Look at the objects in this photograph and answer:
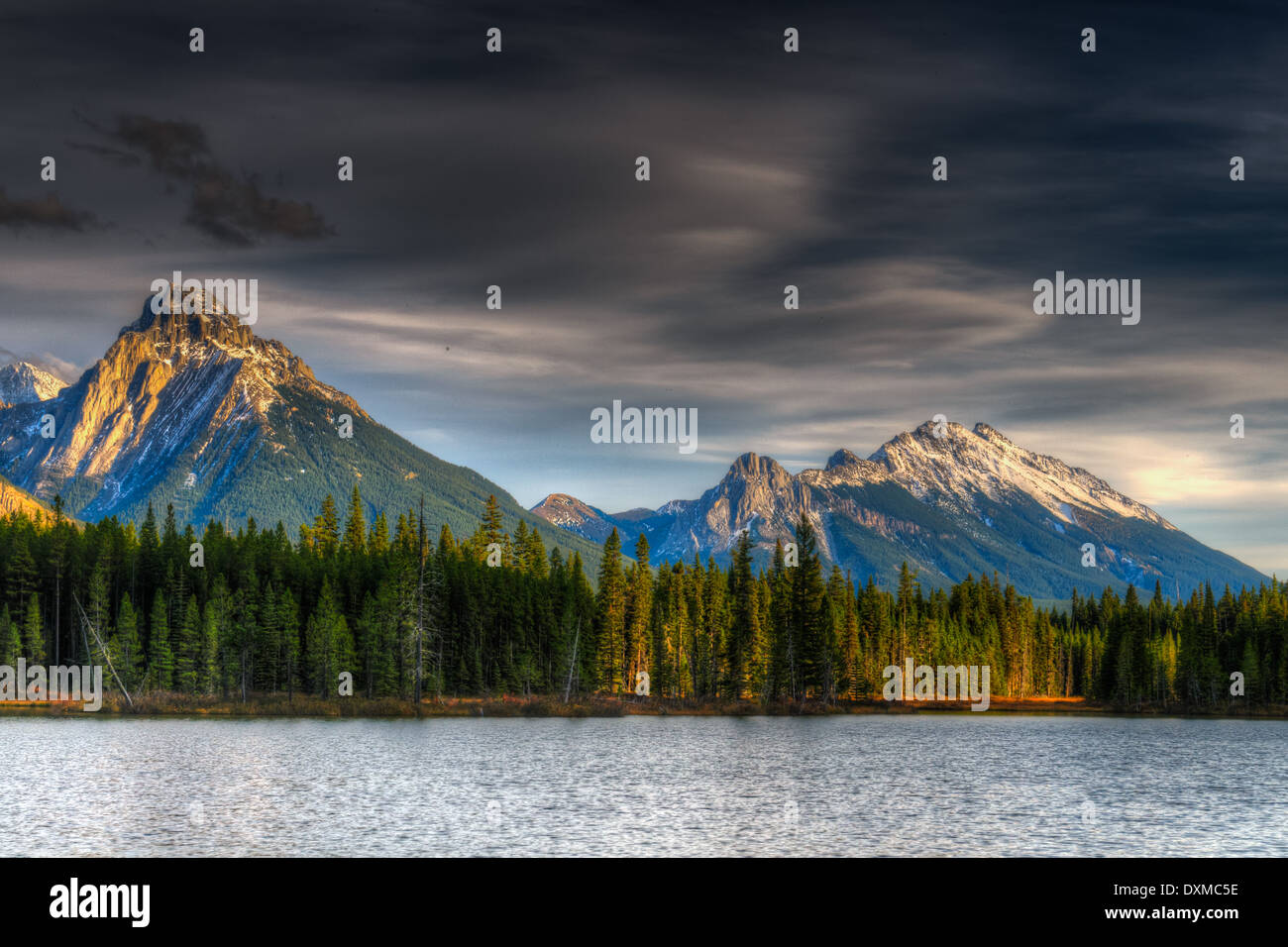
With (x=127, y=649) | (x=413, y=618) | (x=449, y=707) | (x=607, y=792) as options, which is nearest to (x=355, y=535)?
(x=127, y=649)

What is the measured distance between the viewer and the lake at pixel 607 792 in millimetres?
47125

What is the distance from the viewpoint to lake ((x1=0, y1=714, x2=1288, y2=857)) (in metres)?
47.1

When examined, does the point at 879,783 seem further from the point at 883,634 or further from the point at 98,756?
the point at 883,634

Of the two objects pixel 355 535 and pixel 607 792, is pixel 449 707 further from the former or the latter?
pixel 607 792

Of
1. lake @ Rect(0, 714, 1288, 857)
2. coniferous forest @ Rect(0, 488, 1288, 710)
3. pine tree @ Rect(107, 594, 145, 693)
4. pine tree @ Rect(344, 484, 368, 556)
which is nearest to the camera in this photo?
lake @ Rect(0, 714, 1288, 857)

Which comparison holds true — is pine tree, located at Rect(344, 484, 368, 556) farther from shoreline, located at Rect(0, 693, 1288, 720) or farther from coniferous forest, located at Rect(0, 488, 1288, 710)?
shoreline, located at Rect(0, 693, 1288, 720)

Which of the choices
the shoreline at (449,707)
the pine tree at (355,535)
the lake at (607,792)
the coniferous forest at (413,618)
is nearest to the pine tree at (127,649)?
the coniferous forest at (413,618)

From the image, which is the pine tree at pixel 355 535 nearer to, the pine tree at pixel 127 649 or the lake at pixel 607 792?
the pine tree at pixel 127 649

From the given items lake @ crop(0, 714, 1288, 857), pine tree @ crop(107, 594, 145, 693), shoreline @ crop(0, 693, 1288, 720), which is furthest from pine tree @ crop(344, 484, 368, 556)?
lake @ crop(0, 714, 1288, 857)

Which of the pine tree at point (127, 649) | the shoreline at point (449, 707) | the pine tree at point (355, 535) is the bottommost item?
the shoreline at point (449, 707)
